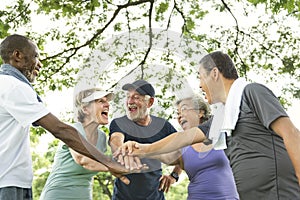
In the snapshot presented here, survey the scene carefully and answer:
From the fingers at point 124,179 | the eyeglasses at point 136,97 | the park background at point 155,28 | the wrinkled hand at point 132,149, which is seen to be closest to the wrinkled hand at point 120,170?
the fingers at point 124,179

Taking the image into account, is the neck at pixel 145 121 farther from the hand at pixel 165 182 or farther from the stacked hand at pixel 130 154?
the hand at pixel 165 182

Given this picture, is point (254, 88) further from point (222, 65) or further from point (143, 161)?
point (143, 161)

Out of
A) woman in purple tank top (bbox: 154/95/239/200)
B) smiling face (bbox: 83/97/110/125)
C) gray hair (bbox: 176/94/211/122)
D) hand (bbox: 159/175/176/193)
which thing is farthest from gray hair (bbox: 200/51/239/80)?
hand (bbox: 159/175/176/193)

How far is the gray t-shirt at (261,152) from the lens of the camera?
114 inches

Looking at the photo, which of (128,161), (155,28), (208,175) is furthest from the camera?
(155,28)

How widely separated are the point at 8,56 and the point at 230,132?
1.24 metres

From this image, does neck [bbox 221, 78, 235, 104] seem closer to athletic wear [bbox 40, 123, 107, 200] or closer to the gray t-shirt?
the gray t-shirt

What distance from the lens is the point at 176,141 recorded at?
3824mm

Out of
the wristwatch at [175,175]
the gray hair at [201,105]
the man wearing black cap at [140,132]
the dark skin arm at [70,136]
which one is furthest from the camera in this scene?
the wristwatch at [175,175]

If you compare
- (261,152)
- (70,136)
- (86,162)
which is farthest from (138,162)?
(261,152)

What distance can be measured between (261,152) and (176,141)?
0.90m

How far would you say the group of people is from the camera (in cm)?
297

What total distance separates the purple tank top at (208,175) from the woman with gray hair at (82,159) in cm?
62

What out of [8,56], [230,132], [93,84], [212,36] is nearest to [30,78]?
[8,56]
